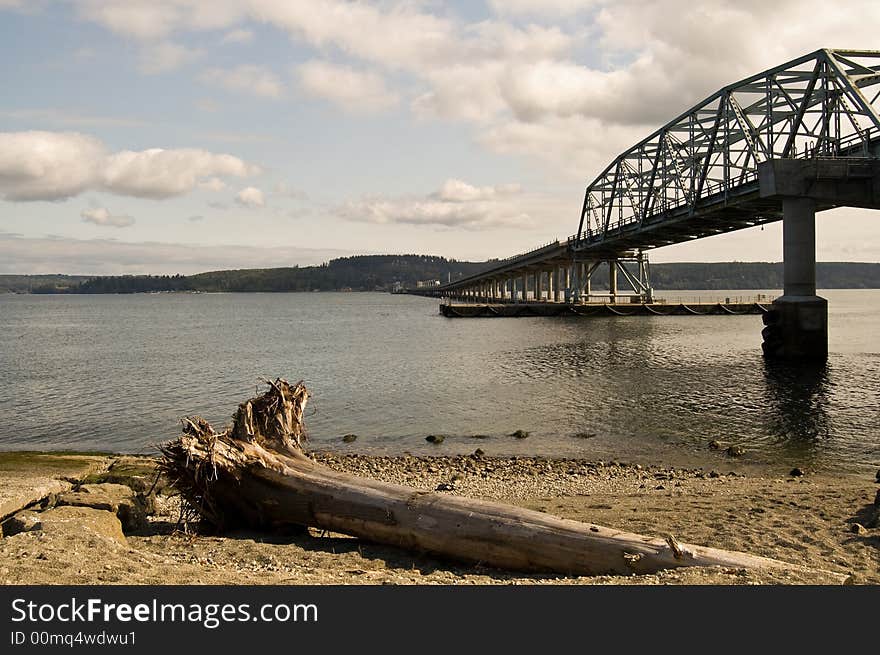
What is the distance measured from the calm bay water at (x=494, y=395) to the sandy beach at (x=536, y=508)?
276 cm

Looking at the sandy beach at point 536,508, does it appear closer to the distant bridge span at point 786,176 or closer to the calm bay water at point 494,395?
the calm bay water at point 494,395

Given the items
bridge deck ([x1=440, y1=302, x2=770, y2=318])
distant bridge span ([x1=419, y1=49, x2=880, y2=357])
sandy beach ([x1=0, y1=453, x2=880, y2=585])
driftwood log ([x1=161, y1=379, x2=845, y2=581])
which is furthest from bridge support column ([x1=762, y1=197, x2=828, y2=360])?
bridge deck ([x1=440, y1=302, x2=770, y2=318])

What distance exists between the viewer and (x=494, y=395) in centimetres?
3241

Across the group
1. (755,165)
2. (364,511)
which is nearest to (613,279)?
(755,165)

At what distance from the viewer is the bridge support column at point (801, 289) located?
42.2 metres

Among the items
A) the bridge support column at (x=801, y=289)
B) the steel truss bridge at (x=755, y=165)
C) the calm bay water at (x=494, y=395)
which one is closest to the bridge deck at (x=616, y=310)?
the steel truss bridge at (x=755, y=165)

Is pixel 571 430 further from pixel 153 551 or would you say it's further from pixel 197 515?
pixel 153 551

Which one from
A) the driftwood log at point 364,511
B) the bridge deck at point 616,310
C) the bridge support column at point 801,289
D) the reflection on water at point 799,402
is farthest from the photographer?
the bridge deck at point 616,310

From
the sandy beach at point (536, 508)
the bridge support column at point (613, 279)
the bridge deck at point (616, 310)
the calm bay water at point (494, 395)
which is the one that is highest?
the bridge support column at point (613, 279)

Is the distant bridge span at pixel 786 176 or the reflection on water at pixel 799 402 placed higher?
the distant bridge span at pixel 786 176

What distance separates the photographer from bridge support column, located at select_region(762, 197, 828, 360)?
42188 millimetres

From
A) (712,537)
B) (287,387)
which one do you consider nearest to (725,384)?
(712,537)

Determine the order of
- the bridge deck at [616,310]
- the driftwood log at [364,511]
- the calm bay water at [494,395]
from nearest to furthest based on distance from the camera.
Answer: the driftwood log at [364,511] < the calm bay water at [494,395] < the bridge deck at [616,310]

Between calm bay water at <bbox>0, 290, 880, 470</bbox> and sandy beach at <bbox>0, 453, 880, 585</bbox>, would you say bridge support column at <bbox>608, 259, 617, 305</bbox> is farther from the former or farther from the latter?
sandy beach at <bbox>0, 453, 880, 585</bbox>
